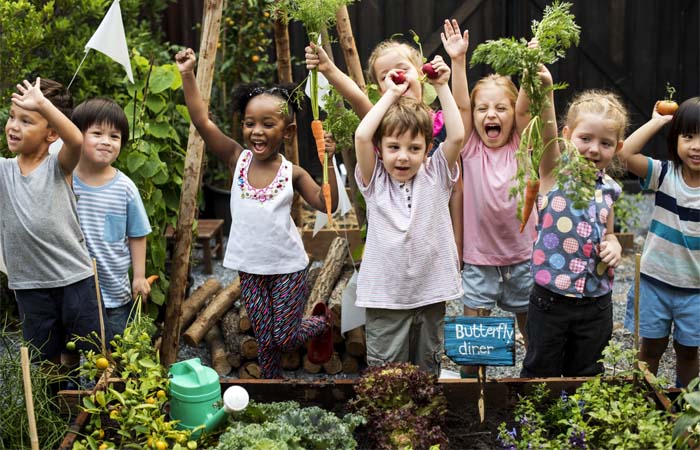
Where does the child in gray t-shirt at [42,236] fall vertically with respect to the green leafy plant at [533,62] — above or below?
below

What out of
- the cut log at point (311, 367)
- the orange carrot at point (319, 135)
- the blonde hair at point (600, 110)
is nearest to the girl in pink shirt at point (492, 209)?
the blonde hair at point (600, 110)

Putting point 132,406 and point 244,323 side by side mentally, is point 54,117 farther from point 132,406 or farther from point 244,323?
point 244,323

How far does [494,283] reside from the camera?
367cm

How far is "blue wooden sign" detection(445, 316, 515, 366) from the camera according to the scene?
2.83m

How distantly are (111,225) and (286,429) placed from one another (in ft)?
4.87

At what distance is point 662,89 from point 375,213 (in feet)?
17.4

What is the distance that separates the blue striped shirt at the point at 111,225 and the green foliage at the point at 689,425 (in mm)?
2309

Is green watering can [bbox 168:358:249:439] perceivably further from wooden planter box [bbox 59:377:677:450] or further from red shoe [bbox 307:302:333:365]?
red shoe [bbox 307:302:333:365]

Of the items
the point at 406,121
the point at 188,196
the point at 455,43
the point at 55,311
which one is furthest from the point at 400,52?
the point at 55,311

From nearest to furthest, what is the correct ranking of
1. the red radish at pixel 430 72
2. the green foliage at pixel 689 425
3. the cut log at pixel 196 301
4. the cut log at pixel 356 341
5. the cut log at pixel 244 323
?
the green foliage at pixel 689 425
the red radish at pixel 430 72
the cut log at pixel 356 341
the cut log at pixel 244 323
the cut log at pixel 196 301

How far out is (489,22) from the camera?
7.45m

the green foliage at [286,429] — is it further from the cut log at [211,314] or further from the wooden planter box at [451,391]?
the cut log at [211,314]

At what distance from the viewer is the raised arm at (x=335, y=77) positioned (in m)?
3.16

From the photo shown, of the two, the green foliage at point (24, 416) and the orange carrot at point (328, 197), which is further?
the orange carrot at point (328, 197)
